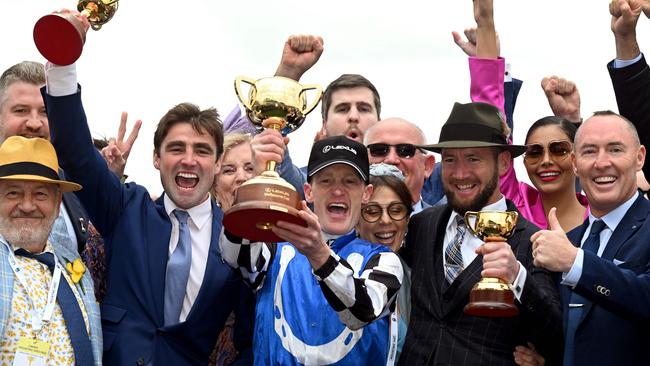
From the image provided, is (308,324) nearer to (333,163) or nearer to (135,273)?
(333,163)

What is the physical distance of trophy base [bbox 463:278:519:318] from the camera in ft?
19.4

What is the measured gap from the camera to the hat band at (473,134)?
6855 millimetres

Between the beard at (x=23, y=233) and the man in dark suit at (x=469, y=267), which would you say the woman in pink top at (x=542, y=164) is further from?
the beard at (x=23, y=233)

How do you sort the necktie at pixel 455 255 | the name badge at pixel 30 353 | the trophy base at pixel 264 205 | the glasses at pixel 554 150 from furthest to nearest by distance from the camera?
the glasses at pixel 554 150
the necktie at pixel 455 255
the name badge at pixel 30 353
the trophy base at pixel 264 205

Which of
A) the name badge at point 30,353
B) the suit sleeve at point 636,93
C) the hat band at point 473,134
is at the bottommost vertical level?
the name badge at point 30,353

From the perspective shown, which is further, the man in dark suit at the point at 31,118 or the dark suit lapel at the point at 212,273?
the man in dark suit at the point at 31,118

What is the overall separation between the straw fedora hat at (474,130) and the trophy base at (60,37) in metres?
2.44

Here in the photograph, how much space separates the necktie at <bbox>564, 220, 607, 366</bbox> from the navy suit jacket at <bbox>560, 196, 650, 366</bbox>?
0.11 ft

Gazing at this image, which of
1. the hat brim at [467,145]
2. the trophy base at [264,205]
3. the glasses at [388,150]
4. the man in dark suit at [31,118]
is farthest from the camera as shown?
the glasses at [388,150]

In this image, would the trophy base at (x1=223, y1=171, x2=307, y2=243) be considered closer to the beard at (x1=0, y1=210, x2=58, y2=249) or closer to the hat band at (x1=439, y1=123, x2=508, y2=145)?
the beard at (x1=0, y1=210, x2=58, y2=249)

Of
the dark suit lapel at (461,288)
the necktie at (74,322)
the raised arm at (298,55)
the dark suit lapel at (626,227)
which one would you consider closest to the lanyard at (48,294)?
the necktie at (74,322)

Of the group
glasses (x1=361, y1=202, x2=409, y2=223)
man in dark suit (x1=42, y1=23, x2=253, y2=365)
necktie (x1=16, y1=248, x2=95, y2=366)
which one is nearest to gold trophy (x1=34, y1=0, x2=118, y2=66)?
man in dark suit (x1=42, y1=23, x2=253, y2=365)

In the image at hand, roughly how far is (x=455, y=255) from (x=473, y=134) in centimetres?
87

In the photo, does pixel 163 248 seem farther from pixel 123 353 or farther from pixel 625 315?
pixel 625 315
